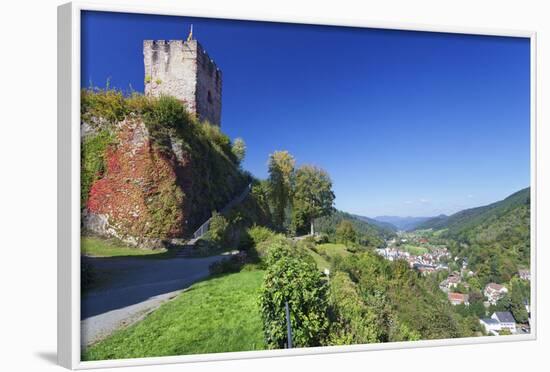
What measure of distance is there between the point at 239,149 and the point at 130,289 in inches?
81.4

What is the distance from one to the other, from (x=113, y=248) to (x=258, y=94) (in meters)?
2.51

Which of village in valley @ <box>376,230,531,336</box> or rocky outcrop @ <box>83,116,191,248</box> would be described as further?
village in valley @ <box>376,230,531,336</box>

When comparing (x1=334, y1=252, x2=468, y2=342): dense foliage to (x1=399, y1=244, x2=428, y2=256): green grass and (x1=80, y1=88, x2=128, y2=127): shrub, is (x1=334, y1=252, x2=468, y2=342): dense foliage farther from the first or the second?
(x1=80, y1=88, x2=128, y2=127): shrub

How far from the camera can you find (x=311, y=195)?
619 cm

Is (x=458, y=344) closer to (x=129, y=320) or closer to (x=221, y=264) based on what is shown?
(x=221, y=264)

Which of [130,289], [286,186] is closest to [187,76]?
[286,186]

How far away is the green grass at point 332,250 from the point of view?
6172mm

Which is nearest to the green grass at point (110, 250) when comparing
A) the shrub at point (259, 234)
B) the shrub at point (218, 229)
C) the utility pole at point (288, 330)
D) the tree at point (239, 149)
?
the shrub at point (218, 229)

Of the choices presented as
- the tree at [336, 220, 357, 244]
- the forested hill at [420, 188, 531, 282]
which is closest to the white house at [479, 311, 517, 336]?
the forested hill at [420, 188, 531, 282]

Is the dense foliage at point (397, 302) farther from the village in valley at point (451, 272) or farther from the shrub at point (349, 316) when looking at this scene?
the village in valley at point (451, 272)

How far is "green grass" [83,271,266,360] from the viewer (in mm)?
5000

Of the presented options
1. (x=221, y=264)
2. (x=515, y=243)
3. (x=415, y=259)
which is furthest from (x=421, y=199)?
(x=221, y=264)

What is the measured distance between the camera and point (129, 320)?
16.5ft

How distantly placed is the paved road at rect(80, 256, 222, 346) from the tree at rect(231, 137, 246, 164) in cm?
132
